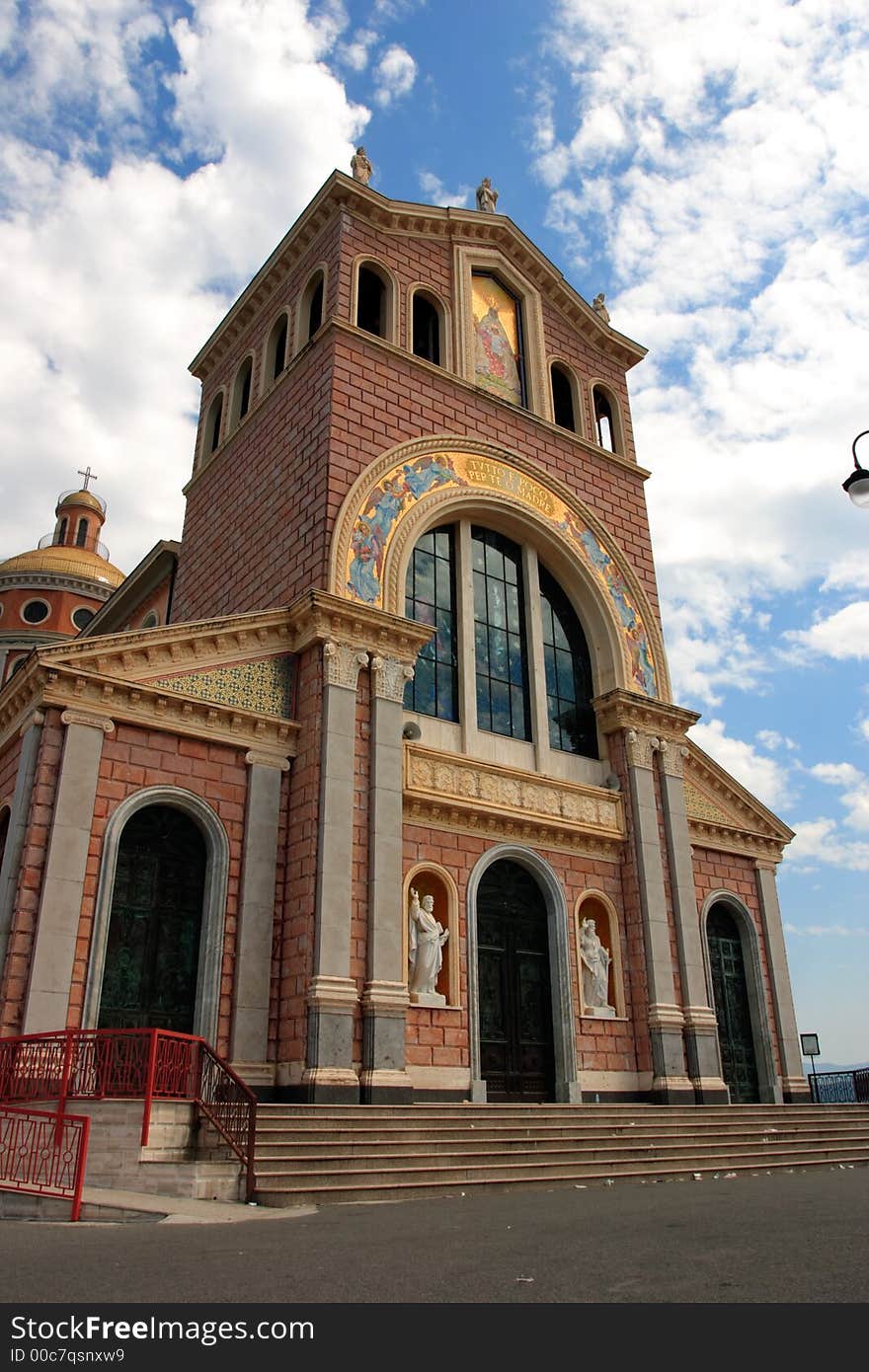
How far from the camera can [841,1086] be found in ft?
82.3

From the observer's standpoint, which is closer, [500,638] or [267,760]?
[267,760]

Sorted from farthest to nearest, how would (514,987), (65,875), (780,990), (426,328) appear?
1. (426,328)
2. (780,990)
3. (514,987)
4. (65,875)

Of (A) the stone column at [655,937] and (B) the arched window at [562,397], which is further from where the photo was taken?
(B) the arched window at [562,397]

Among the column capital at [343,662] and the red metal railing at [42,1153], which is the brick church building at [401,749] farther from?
the red metal railing at [42,1153]

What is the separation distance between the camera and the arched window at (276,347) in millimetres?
23969

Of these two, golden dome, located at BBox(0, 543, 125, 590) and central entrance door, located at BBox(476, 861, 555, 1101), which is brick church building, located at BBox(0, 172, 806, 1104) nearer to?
central entrance door, located at BBox(476, 861, 555, 1101)

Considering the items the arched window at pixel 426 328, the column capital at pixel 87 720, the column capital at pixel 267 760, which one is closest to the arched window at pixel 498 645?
the column capital at pixel 267 760

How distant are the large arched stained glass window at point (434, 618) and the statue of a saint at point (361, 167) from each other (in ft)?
28.3

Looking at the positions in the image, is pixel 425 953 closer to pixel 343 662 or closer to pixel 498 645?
pixel 343 662

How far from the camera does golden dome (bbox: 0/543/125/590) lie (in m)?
48.7

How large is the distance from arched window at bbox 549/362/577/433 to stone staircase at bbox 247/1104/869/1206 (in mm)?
15898

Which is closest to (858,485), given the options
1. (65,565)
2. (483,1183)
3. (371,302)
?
(483,1183)

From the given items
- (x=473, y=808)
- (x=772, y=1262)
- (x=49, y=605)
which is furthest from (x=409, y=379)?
(x=49, y=605)

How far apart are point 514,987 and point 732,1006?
6.32m
